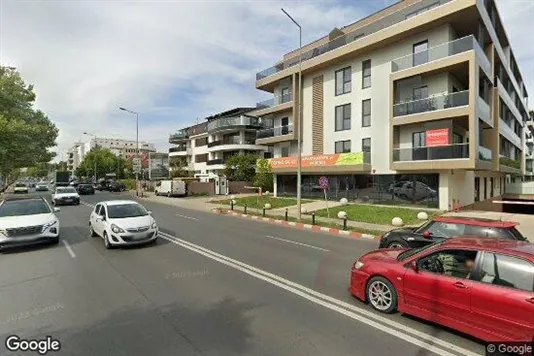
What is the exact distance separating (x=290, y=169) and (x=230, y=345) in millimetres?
25874

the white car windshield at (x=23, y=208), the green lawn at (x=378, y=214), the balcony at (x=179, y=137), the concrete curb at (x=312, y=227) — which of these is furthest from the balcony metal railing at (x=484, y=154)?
the balcony at (x=179, y=137)

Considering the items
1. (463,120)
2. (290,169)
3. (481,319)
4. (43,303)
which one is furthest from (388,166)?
(43,303)

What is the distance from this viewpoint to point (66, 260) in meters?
9.24

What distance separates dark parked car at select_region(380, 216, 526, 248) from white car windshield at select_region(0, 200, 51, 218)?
37.6ft

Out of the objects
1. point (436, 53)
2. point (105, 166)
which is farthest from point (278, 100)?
point (105, 166)

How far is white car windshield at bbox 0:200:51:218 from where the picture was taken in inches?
447

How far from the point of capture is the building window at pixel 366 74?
2605 cm

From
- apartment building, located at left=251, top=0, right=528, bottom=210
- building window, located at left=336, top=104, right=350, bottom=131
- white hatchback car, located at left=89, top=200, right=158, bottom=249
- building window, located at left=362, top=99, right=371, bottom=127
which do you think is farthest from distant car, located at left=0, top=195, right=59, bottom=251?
building window, located at left=336, top=104, right=350, bottom=131

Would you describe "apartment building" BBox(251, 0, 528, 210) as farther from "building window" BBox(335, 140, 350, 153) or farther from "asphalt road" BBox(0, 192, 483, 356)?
"asphalt road" BBox(0, 192, 483, 356)

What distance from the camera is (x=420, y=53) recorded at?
21859 mm

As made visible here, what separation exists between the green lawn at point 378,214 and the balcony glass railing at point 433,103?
6.45m

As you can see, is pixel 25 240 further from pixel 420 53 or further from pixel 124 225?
pixel 420 53

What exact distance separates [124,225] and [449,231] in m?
9.12

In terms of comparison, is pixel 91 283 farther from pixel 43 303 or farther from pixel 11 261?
pixel 11 261
